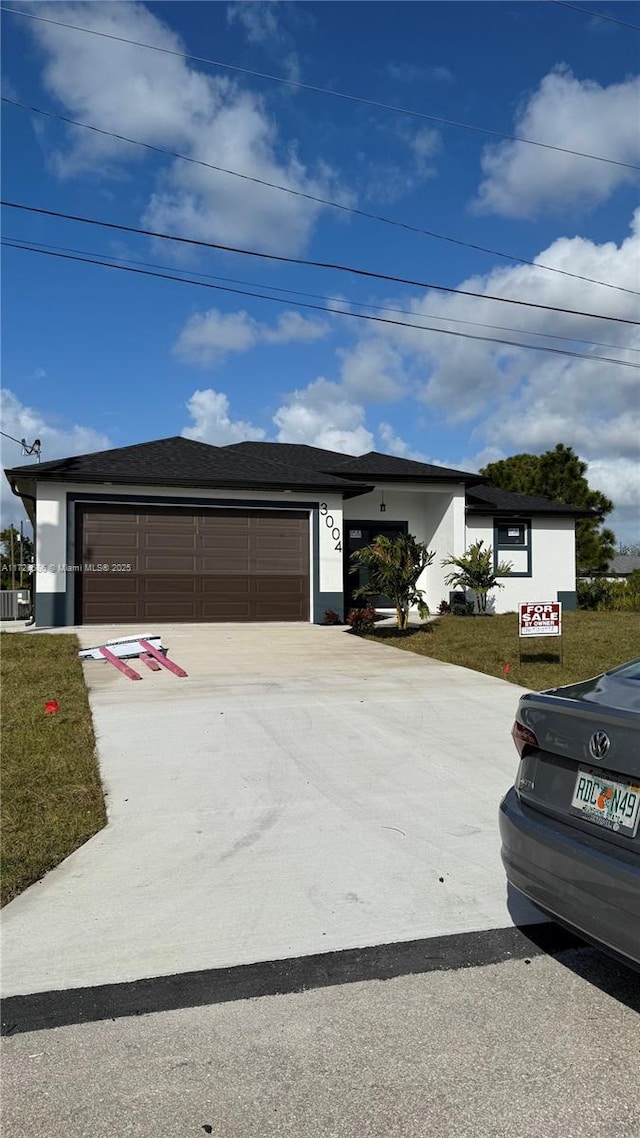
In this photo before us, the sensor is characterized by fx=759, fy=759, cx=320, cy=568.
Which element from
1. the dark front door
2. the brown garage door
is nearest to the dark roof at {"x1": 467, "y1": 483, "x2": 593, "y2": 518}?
the dark front door

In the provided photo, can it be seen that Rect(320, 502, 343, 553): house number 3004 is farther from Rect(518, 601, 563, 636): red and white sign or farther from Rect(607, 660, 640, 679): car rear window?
Rect(607, 660, 640, 679): car rear window

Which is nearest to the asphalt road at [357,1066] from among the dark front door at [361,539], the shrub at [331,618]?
the shrub at [331,618]

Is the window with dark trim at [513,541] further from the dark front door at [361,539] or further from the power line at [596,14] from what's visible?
the power line at [596,14]

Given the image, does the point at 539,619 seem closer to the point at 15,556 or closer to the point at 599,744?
the point at 599,744

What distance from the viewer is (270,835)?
4805mm

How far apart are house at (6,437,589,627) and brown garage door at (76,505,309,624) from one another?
24mm

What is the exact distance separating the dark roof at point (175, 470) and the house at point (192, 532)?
0.03m

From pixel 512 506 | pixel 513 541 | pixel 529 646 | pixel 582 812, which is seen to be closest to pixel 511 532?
pixel 513 541

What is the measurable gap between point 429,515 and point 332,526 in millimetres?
4681

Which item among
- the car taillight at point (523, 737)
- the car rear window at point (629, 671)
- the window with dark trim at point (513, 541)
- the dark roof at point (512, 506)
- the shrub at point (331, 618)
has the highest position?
the dark roof at point (512, 506)

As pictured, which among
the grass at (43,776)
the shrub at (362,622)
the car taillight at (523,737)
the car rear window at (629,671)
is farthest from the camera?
the shrub at (362,622)

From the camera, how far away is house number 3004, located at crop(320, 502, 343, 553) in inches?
738

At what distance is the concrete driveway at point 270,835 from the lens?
138 inches

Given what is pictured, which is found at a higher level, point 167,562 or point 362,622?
point 167,562
